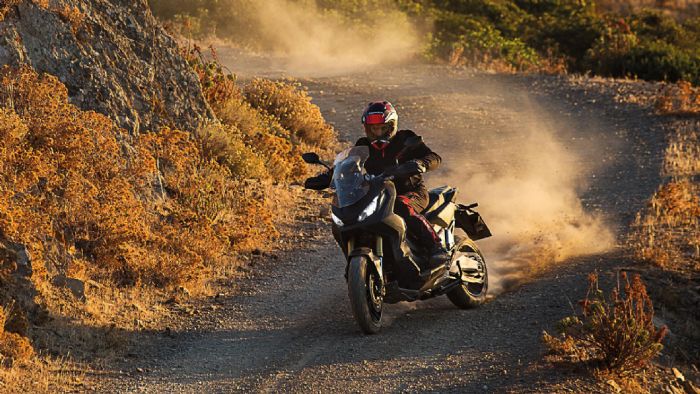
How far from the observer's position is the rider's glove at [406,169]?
948 cm

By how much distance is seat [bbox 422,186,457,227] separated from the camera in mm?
10328

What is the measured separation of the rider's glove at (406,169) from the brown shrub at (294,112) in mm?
9643

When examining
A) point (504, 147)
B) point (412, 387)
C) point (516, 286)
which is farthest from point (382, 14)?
point (412, 387)

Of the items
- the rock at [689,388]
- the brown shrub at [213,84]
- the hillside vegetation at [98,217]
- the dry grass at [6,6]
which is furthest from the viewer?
the brown shrub at [213,84]

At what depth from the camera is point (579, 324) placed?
31.0 feet

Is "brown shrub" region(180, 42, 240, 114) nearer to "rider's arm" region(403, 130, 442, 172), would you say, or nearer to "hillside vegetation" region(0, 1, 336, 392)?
"hillside vegetation" region(0, 1, 336, 392)

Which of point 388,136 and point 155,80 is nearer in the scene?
point 388,136

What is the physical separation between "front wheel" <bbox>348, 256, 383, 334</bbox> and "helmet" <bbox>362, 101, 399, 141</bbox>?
1.52 meters

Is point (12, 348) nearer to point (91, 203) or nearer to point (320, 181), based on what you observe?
point (91, 203)

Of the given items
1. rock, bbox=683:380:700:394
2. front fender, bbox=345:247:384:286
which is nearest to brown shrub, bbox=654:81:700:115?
rock, bbox=683:380:700:394

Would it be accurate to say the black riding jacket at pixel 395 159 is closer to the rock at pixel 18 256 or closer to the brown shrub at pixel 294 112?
the rock at pixel 18 256

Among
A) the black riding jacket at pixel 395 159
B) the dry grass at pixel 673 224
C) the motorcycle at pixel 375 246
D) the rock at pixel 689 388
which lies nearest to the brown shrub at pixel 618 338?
the rock at pixel 689 388

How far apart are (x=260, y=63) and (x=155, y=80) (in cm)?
1486

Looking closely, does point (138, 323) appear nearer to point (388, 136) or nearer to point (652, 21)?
point (388, 136)
